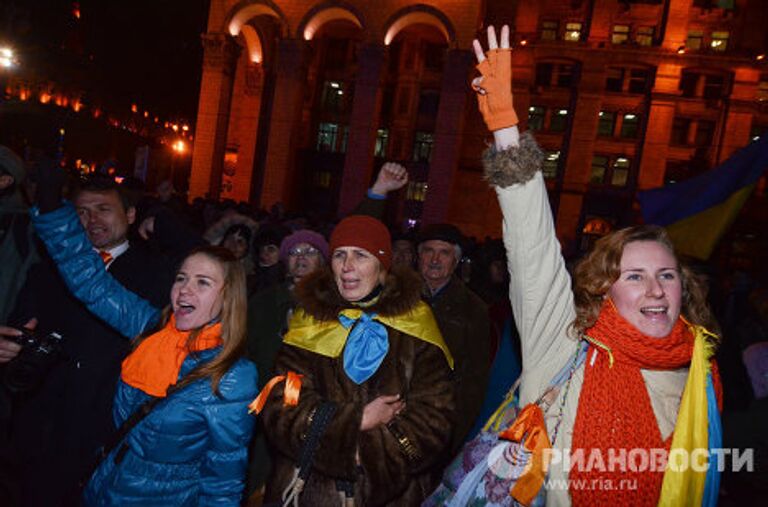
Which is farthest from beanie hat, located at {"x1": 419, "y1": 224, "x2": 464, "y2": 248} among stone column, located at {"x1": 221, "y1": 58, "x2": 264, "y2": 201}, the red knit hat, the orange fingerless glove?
stone column, located at {"x1": 221, "y1": 58, "x2": 264, "y2": 201}

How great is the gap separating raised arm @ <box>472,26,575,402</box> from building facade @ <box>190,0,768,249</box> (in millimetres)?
23879

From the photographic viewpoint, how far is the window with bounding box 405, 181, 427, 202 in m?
32.4

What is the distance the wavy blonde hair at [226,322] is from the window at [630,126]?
112 ft

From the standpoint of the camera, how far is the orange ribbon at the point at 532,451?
2027mm

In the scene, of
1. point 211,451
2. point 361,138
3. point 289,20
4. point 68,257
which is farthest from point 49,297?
point 289,20

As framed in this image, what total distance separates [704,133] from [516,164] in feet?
119

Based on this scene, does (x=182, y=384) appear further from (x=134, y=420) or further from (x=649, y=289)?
(x=649, y=289)

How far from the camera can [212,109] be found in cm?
2461

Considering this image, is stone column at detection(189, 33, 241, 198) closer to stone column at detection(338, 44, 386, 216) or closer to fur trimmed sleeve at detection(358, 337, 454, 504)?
stone column at detection(338, 44, 386, 216)

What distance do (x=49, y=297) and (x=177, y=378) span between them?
4.25ft

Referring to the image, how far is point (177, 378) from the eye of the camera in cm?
250

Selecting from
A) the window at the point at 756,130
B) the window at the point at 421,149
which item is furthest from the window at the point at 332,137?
the window at the point at 756,130

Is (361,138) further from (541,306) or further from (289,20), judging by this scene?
(541,306)

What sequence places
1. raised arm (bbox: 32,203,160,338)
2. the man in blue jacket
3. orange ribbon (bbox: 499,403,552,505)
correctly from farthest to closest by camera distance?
the man in blue jacket < raised arm (bbox: 32,203,160,338) < orange ribbon (bbox: 499,403,552,505)
